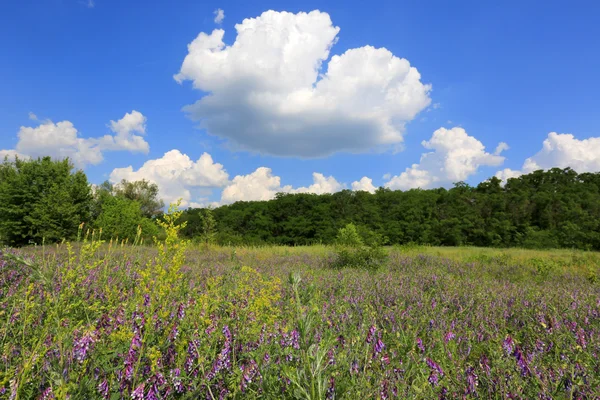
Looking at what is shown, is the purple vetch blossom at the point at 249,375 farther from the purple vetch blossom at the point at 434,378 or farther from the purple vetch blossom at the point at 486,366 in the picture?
the purple vetch blossom at the point at 486,366

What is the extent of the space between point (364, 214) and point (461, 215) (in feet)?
26.8

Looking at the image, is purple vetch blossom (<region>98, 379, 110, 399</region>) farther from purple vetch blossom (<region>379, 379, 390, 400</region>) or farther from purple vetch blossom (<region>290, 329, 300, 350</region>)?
purple vetch blossom (<region>379, 379, 390, 400</region>)

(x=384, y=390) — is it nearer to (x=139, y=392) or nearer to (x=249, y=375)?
(x=249, y=375)

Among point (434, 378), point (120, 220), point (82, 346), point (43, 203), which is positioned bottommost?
point (434, 378)

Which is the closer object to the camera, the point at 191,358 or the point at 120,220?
the point at 191,358

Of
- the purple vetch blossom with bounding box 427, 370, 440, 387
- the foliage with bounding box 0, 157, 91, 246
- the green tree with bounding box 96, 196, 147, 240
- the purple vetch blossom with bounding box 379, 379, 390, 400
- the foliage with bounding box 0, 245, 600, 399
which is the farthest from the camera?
the foliage with bounding box 0, 157, 91, 246

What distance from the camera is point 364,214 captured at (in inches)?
1179

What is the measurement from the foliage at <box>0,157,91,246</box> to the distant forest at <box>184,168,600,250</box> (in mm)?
8596

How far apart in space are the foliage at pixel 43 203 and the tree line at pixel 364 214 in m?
0.06

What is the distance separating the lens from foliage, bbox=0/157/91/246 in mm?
23422

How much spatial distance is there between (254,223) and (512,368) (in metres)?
33.6

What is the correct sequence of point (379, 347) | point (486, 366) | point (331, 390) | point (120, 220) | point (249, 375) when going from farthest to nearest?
point (120, 220)
point (379, 347)
point (486, 366)
point (249, 375)
point (331, 390)

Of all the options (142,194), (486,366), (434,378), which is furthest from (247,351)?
(142,194)

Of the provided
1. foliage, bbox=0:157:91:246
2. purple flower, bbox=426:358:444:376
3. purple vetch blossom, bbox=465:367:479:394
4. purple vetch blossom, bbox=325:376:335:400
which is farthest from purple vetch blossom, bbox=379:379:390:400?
foliage, bbox=0:157:91:246
